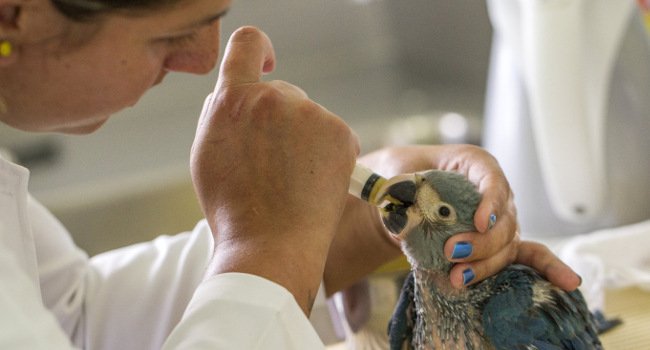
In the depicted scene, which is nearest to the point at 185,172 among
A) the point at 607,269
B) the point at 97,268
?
the point at 97,268

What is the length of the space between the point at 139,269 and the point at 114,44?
25cm

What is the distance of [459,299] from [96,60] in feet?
0.77

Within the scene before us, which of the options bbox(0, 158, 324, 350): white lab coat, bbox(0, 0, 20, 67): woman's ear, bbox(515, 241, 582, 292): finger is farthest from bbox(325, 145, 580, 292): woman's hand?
bbox(0, 0, 20, 67): woman's ear

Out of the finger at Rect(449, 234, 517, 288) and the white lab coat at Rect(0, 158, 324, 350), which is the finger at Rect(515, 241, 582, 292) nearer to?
the finger at Rect(449, 234, 517, 288)

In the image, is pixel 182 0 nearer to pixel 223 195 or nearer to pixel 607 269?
pixel 223 195

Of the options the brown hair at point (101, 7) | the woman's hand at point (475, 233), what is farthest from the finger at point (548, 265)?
the brown hair at point (101, 7)

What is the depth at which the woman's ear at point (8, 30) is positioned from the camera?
15.9 inches

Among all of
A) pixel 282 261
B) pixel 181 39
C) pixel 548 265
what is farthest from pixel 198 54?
pixel 548 265

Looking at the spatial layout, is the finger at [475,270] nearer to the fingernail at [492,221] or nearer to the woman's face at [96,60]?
the fingernail at [492,221]

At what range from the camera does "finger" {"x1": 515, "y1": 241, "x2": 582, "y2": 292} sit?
0.48m

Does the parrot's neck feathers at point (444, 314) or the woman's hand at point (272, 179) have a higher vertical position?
the woman's hand at point (272, 179)

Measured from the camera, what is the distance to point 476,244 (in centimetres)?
46

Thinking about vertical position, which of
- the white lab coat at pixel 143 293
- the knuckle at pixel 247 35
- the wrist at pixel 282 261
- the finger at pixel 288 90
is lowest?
the white lab coat at pixel 143 293

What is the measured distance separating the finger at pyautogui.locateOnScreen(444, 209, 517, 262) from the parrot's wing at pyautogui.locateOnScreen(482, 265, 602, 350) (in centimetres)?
2
